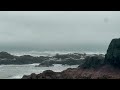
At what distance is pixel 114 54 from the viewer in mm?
47094

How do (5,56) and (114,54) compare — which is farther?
(5,56)

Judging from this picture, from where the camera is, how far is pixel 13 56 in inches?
2616

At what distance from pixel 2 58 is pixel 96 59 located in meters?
22.8

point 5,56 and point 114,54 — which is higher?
point 5,56

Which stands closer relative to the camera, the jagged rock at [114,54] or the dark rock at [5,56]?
the jagged rock at [114,54]

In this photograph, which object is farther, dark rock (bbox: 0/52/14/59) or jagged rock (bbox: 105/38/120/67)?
dark rock (bbox: 0/52/14/59)

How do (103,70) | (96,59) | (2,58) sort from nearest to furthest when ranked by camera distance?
1. (103,70)
2. (96,59)
3. (2,58)

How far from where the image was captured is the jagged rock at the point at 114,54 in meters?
46.4

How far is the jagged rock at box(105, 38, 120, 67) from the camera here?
46375 millimetres
